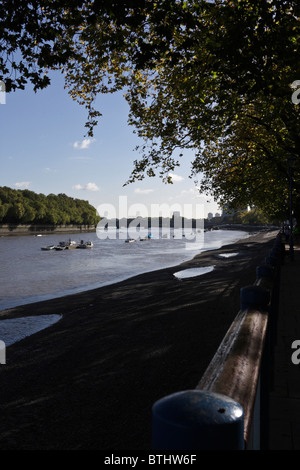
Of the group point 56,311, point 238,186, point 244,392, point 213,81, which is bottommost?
point 56,311

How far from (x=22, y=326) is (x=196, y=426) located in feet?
52.5

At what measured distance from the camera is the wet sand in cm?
681

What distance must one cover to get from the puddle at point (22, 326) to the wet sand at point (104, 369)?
657 millimetres

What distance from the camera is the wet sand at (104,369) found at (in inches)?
268

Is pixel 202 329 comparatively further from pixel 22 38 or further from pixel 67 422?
pixel 22 38

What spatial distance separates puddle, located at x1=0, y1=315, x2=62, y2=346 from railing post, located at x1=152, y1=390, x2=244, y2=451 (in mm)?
13129

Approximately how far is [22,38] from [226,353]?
7622 mm

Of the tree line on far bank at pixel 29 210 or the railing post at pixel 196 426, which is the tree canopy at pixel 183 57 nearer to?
the railing post at pixel 196 426

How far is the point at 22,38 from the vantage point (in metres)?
7.49

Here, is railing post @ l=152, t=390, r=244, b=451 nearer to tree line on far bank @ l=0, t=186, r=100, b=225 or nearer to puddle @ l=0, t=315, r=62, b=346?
puddle @ l=0, t=315, r=62, b=346

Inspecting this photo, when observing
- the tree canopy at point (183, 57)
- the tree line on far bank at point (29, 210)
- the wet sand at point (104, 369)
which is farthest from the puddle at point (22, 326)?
the tree line on far bank at point (29, 210)

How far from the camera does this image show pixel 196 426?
0.98 meters

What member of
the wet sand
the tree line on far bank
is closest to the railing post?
the wet sand

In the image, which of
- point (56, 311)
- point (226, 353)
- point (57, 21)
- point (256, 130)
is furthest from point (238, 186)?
point (226, 353)
